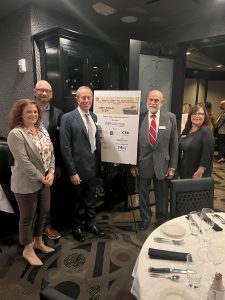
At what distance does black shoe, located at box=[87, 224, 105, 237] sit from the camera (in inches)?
107

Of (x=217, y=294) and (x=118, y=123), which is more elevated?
(x=118, y=123)

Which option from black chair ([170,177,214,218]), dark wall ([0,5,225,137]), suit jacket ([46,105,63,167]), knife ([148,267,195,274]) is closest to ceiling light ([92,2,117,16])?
dark wall ([0,5,225,137])

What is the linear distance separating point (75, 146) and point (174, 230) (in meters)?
Answer: 1.40

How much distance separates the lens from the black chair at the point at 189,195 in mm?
1902

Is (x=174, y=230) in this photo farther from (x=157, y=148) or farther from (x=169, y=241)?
(x=157, y=148)

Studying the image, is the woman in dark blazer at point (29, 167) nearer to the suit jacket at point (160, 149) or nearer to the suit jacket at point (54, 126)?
the suit jacket at point (54, 126)

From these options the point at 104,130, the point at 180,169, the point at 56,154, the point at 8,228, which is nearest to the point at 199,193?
the point at 180,169

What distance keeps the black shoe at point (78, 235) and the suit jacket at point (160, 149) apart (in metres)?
0.96

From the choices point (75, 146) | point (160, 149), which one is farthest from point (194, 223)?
point (75, 146)

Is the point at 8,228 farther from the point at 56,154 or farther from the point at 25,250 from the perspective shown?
the point at 56,154

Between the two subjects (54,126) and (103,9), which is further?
(103,9)

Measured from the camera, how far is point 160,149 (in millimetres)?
2588

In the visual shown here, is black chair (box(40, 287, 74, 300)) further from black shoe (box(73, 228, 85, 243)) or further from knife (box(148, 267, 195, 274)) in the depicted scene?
black shoe (box(73, 228, 85, 243))

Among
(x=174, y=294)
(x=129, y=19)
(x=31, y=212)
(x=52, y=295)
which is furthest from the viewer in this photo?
(x=129, y=19)
